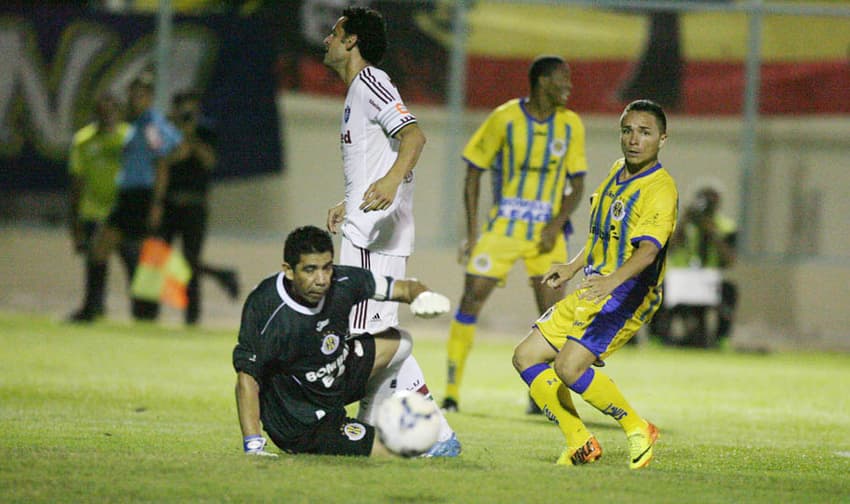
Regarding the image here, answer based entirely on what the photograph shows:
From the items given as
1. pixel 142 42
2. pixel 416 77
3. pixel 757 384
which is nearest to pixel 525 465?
pixel 757 384

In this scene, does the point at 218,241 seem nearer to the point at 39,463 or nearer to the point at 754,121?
the point at 754,121

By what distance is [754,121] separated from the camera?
14.9 metres

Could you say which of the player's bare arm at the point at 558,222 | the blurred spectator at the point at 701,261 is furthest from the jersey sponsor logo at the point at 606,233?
the blurred spectator at the point at 701,261

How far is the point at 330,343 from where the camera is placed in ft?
20.4

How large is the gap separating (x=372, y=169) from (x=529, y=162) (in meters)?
2.26

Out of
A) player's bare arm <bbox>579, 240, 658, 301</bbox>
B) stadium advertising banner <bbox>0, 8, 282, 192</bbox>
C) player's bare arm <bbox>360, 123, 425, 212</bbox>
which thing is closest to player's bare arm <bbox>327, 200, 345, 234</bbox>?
player's bare arm <bbox>360, 123, 425, 212</bbox>

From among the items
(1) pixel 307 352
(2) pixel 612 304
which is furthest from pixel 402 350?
(2) pixel 612 304

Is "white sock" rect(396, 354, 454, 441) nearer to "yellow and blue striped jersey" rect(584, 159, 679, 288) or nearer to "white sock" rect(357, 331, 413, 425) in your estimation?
"white sock" rect(357, 331, 413, 425)

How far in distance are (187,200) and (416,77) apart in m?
2.96

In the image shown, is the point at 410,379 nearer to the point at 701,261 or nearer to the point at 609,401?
the point at 609,401

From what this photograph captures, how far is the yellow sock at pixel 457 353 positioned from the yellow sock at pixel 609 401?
2373 millimetres

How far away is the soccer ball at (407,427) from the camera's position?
5883mm

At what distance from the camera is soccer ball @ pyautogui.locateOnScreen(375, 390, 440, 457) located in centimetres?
588

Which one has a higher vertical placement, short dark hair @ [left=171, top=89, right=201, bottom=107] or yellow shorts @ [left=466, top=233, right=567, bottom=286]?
short dark hair @ [left=171, top=89, right=201, bottom=107]
